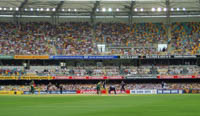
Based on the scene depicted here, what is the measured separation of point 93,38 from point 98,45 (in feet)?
6.68

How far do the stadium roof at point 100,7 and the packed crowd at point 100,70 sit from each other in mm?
10552

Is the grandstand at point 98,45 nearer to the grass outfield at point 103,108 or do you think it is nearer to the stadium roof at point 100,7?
the stadium roof at point 100,7

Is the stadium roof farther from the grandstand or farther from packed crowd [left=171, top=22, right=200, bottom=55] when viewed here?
packed crowd [left=171, top=22, right=200, bottom=55]

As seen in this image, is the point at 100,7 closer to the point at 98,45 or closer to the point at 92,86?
the point at 98,45

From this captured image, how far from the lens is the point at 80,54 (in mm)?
54906

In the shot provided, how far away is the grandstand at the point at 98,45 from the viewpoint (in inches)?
2084

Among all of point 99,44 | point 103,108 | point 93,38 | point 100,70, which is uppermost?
point 93,38

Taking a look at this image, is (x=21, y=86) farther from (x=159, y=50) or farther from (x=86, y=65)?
(x=159, y=50)

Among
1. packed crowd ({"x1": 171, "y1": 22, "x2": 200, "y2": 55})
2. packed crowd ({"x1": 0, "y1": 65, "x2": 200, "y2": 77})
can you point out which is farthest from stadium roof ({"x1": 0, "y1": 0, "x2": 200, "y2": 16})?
packed crowd ({"x1": 0, "y1": 65, "x2": 200, "y2": 77})

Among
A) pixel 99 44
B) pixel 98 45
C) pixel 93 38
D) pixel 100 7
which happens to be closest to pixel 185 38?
pixel 99 44

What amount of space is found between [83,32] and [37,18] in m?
9.51

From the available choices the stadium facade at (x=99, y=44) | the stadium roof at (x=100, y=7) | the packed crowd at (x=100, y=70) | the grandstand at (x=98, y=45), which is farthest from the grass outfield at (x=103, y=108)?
the stadium roof at (x=100, y=7)

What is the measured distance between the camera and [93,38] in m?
59.6

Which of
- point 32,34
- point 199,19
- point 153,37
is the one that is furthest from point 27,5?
point 199,19
